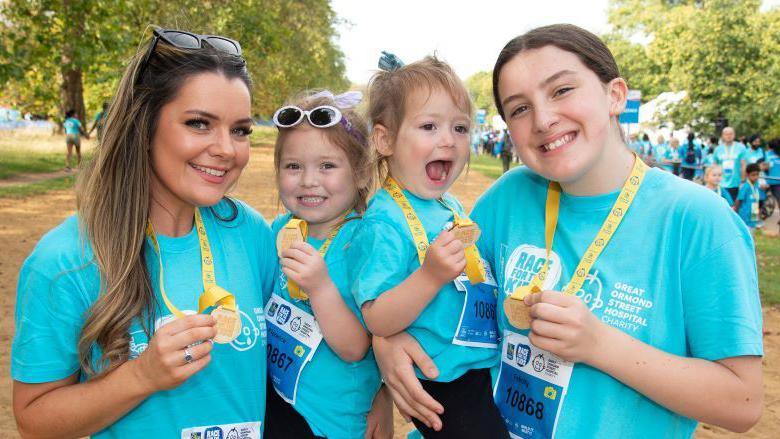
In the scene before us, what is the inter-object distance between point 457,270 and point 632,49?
210 feet

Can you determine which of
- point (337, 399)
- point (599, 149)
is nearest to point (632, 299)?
point (599, 149)

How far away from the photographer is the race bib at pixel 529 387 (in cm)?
203

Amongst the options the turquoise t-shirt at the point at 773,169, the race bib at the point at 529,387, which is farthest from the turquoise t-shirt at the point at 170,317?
the turquoise t-shirt at the point at 773,169

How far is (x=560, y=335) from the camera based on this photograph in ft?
6.05

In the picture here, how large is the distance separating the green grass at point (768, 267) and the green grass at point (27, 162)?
18745 mm

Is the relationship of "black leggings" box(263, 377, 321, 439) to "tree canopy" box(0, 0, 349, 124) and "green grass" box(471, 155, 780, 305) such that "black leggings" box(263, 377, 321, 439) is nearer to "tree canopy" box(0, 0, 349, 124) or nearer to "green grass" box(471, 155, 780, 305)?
"tree canopy" box(0, 0, 349, 124)

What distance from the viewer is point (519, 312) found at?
199 centimetres

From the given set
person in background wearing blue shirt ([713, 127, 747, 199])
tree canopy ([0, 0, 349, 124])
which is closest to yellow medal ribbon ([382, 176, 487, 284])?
tree canopy ([0, 0, 349, 124])

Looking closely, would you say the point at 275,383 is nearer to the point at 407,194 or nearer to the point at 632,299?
the point at 407,194

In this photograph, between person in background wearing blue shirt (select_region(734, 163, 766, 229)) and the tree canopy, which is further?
person in background wearing blue shirt (select_region(734, 163, 766, 229))

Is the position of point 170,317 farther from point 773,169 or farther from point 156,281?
point 773,169

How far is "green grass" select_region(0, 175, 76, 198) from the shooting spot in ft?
48.9

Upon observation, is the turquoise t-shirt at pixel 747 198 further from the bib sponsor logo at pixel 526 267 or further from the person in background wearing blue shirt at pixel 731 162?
the bib sponsor logo at pixel 526 267

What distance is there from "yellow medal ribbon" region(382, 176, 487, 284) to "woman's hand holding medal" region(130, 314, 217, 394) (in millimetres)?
846
